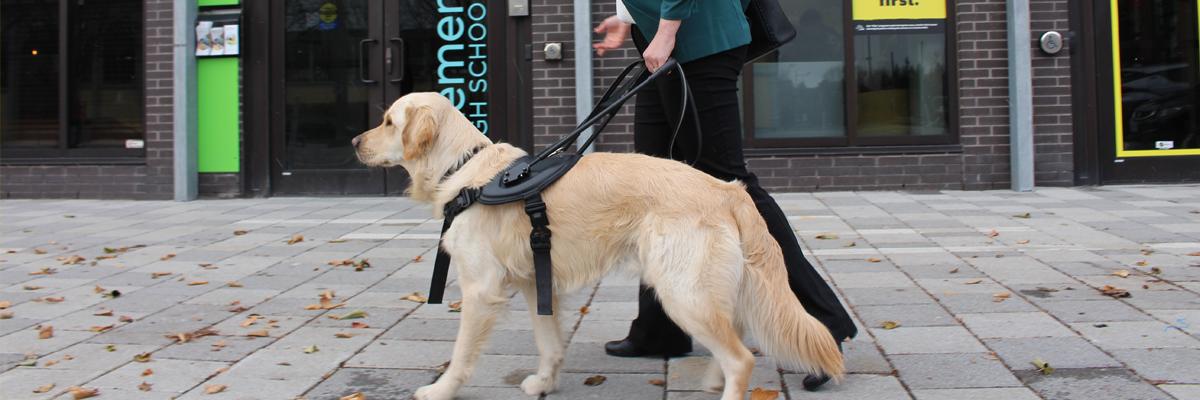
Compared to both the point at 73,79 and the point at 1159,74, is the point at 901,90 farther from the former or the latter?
the point at 73,79

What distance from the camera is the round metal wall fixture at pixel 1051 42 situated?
923cm

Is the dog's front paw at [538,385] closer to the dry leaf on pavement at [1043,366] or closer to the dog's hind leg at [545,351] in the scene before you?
the dog's hind leg at [545,351]

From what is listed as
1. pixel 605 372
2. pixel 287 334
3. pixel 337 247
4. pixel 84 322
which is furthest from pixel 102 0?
pixel 605 372

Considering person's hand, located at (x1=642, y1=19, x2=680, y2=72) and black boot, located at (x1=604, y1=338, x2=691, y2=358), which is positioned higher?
person's hand, located at (x1=642, y1=19, x2=680, y2=72)

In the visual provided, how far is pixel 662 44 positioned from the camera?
3.41 m

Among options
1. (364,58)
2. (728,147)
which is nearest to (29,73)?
(364,58)

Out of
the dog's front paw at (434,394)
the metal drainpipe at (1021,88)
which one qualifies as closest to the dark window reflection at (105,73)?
the dog's front paw at (434,394)

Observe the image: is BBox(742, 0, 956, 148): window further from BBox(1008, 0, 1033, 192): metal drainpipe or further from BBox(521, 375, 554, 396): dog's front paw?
BBox(521, 375, 554, 396): dog's front paw

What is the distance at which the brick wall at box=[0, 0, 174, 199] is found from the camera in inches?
396

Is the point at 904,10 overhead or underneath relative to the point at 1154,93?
overhead

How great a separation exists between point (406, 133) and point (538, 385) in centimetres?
100

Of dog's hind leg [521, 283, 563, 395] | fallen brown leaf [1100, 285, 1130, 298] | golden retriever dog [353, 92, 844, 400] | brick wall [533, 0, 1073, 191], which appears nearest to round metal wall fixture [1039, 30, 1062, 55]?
brick wall [533, 0, 1073, 191]

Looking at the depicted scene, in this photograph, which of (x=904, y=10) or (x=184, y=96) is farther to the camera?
(x=184, y=96)

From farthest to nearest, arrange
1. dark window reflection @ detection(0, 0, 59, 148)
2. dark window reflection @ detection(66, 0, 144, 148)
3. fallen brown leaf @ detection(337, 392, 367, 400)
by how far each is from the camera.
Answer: dark window reflection @ detection(0, 0, 59, 148), dark window reflection @ detection(66, 0, 144, 148), fallen brown leaf @ detection(337, 392, 367, 400)
